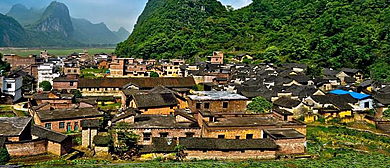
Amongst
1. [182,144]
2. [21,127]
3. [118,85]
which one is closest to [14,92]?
[118,85]

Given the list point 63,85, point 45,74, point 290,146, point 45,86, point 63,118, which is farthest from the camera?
point 45,74

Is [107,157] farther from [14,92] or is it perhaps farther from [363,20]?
[363,20]

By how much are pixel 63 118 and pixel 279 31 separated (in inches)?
2269

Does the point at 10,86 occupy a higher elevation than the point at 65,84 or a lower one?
lower

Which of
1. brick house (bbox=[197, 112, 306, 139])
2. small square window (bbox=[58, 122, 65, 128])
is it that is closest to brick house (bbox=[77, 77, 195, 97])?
small square window (bbox=[58, 122, 65, 128])

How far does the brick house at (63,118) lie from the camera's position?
20.9 m

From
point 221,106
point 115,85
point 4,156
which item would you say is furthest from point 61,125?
point 115,85

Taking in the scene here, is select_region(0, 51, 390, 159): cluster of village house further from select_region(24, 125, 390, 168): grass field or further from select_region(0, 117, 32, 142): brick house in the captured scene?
select_region(24, 125, 390, 168): grass field

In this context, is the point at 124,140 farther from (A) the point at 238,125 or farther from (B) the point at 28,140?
(A) the point at 238,125

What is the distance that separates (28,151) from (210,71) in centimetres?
2939

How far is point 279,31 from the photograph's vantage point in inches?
2795

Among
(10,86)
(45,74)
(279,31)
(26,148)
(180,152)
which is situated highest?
(279,31)

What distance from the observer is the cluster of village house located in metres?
16.9

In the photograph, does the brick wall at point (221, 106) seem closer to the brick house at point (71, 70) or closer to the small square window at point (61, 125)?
the small square window at point (61, 125)
